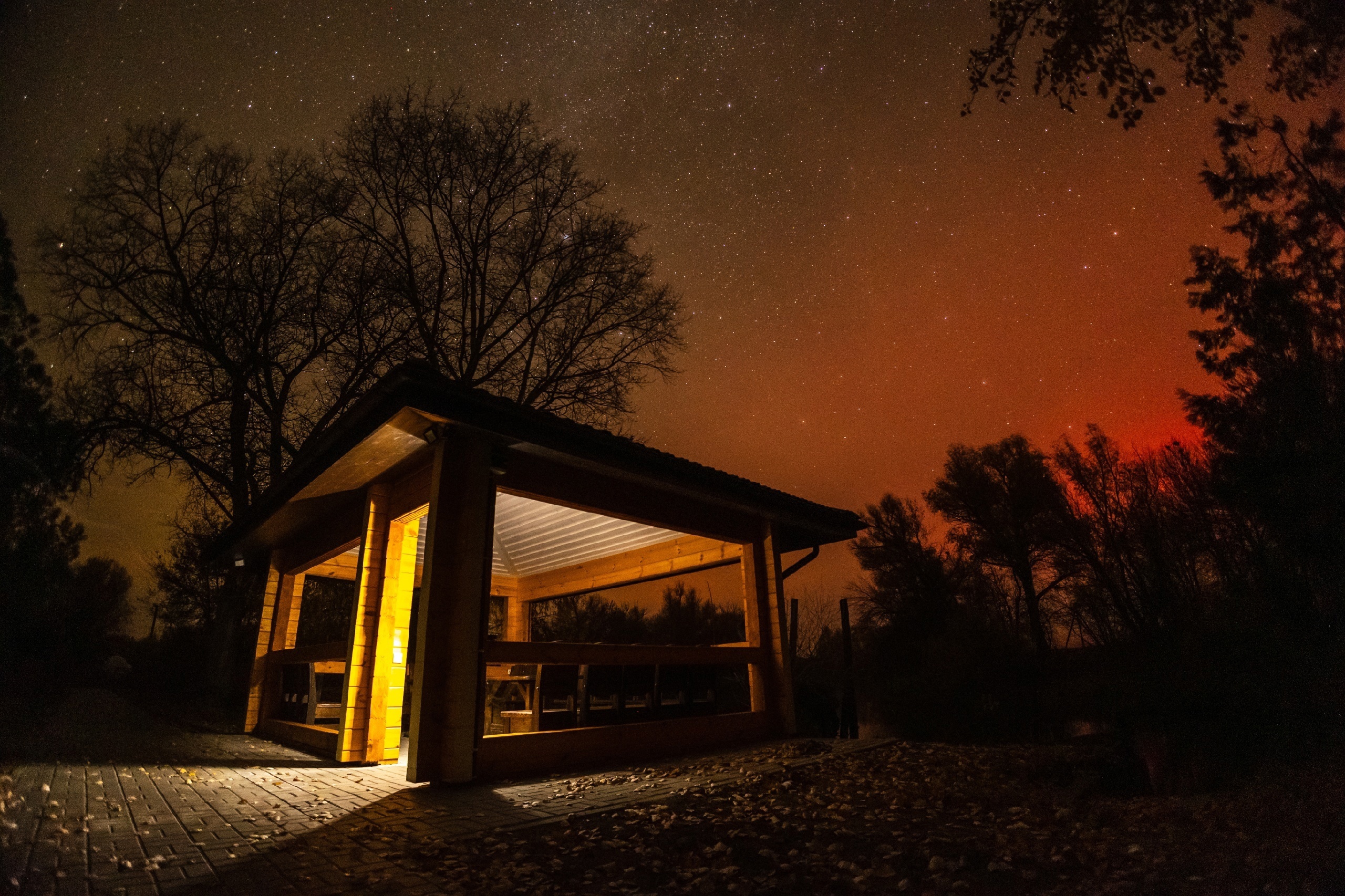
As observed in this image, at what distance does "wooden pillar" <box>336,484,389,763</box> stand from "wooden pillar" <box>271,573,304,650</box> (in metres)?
4.07

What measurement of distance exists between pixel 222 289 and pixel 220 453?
3594mm

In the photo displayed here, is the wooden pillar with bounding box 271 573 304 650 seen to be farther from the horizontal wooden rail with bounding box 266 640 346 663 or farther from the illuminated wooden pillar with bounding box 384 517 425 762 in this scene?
the illuminated wooden pillar with bounding box 384 517 425 762

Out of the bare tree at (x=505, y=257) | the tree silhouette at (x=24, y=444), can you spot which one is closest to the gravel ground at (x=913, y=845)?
the bare tree at (x=505, y=257)

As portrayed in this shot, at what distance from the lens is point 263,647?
31.2 ft

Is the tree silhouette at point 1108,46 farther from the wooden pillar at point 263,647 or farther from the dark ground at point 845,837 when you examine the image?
the wooden pillar at point 263,647

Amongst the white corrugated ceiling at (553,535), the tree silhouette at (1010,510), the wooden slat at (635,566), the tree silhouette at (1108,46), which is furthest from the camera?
the tree silhouette at (1010,510)

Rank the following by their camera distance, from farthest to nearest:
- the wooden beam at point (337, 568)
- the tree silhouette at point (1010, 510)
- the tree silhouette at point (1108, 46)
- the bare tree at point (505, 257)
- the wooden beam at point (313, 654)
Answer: the tree silhouette at point (1010, 510) < the bare tree at point (505, 257) < the wooden beam at point (337, 568) < the wooden beam at point (313, 654) < the tree silhouette at point (1108, 46)

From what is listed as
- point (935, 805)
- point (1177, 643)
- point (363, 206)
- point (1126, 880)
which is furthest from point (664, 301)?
point (1177, 643)

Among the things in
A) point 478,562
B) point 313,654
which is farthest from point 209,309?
point 478,562

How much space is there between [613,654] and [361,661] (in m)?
2.40

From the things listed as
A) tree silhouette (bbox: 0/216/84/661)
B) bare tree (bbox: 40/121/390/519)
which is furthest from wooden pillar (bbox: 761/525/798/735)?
tree silhouette (bbox: 0/216/84/661)

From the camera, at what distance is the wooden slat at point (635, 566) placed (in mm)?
8727

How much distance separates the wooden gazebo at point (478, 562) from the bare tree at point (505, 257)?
20.1 ft

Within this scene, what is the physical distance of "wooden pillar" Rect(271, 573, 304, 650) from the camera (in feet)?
31.3
